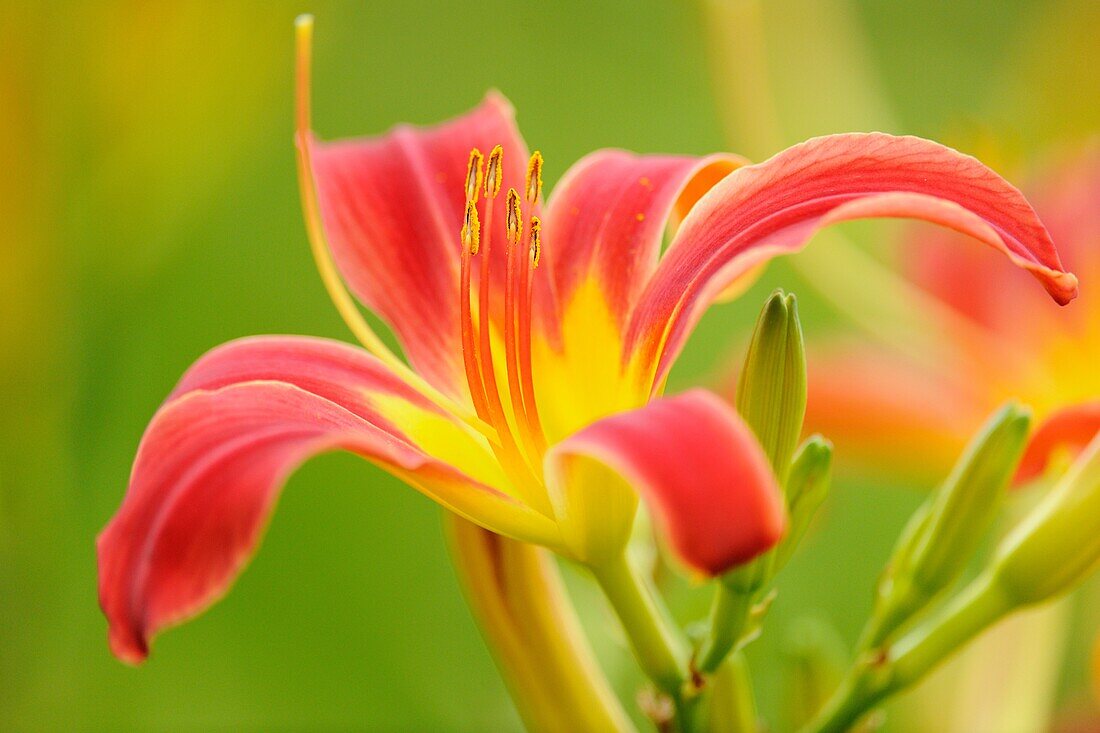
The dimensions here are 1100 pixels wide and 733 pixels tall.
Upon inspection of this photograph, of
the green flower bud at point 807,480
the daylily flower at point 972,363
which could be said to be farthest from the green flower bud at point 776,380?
the daylily flower at point 972,363

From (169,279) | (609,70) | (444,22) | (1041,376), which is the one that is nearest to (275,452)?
(1041,376)

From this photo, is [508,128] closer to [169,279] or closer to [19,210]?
[19,210]

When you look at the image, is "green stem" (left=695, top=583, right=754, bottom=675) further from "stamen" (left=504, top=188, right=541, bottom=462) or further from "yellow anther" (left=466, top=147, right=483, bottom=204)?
"yellow anther" (left=466, top=147, right=483, bottom=204)

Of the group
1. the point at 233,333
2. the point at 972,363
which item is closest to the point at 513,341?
the point at 972,363

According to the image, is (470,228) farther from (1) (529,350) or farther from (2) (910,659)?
(2) (910,659)

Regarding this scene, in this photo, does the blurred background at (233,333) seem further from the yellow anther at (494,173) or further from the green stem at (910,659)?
the yellow anther at (494,173)

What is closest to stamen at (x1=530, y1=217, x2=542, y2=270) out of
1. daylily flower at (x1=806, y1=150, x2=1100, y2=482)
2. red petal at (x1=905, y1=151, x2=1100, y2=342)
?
daylily flower at (x1=806, y1=150, x2=1100, y2=482)
